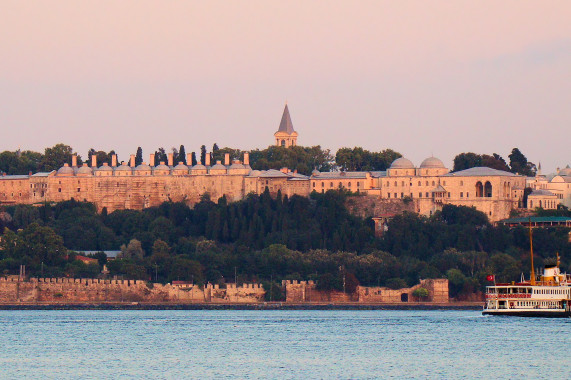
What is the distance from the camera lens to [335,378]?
50.8 m

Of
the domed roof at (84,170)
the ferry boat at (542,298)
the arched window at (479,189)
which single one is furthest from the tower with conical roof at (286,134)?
the ferry boat at (542,298)

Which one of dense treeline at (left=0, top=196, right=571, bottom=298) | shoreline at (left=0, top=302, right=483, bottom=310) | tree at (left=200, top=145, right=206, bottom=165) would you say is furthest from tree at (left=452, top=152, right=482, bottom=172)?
shoreline at (left=0, top=302, right=483, bottom=310)

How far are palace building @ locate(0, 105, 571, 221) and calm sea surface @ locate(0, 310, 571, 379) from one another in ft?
96.7

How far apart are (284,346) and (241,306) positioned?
30328mm

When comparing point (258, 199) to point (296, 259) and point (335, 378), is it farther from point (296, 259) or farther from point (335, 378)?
point (335, 378)

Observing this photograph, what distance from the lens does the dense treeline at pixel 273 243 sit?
96.3 metres

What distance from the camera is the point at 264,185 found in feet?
383

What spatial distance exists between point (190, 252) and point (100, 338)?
39.4 metres

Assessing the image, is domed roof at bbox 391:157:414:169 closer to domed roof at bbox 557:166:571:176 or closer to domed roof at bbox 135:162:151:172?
domed roof at bbox 557:166:571:176

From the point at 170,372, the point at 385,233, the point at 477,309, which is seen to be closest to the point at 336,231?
the point at 385,233

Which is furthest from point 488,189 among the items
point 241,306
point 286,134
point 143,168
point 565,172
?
point 286,134

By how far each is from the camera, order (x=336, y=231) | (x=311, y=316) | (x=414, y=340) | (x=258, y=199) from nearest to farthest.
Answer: (x=414, y=340) < (x=311, y=316) < (x=336, y=231) < (x=258, y=199)

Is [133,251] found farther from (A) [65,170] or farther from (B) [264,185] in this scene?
(A) [65,170]

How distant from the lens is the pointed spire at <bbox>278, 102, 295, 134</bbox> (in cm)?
14362
